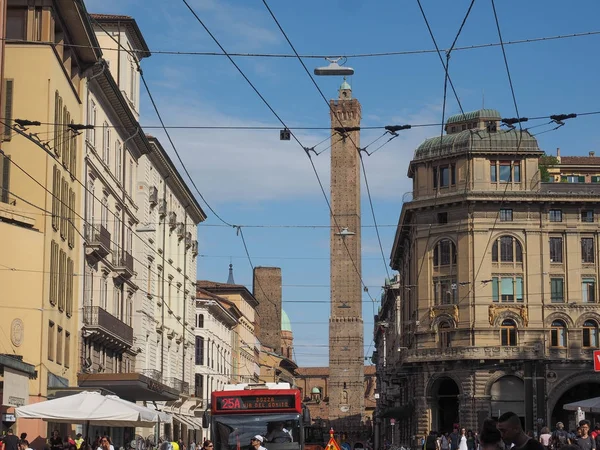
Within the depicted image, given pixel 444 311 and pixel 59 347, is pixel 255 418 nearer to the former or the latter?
pixel 59 347

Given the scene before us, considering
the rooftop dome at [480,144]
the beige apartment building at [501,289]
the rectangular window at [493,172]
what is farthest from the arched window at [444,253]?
the rooftop dome at [480,144]

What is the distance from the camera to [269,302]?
137750mm

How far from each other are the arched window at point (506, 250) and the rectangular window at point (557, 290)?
7.64ft

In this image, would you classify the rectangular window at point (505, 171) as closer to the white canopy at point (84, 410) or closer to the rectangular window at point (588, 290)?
the rectangular window at point (588, 290)

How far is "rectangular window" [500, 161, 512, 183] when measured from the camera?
2783 inches

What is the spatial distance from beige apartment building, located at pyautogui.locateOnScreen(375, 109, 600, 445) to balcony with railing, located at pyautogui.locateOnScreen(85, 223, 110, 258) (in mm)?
30438

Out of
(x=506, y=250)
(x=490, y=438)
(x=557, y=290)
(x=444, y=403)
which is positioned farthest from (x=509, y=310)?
(x=490, y=438)

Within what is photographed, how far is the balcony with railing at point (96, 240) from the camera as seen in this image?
40.8 metres

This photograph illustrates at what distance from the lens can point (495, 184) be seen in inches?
2783

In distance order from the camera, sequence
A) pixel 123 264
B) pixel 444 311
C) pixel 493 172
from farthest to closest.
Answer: pixel 493 172, pixel 444 311, pixel 123 264

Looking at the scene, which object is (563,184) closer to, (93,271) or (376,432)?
(93,271)

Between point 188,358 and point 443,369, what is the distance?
1497cm

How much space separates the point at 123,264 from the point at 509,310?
95.4 ft

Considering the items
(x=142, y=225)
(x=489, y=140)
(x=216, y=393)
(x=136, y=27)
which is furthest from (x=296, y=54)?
(x=489, y=140)
